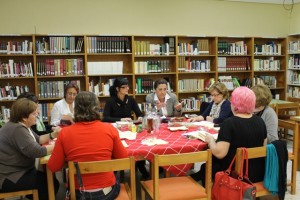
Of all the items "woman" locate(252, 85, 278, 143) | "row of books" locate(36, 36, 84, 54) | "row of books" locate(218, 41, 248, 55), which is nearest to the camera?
"woman" locate(252, 85, 278, 143)

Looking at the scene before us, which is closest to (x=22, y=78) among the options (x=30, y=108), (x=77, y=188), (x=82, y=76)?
(x=82, y=76)

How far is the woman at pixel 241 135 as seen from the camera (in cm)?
234

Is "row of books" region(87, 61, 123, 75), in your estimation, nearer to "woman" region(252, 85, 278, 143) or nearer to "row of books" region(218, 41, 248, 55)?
"row of books" region(218, 41, 248, 55)

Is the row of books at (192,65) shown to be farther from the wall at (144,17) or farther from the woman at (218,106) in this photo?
the woman at (218,106)

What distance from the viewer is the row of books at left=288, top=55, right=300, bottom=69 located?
250 inches

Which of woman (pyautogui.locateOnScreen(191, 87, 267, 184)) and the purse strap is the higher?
woman (pyautogui.locateOnScreen(191, 87, 267, 184))

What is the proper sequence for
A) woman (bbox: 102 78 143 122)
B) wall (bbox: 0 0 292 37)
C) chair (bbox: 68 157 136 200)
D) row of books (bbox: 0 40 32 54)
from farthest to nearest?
wall (bbox: 0 0 292 37), row of books (bbox: 0 40 32 54), woman (bbox: 102 78 143 122), chair (bbox: 68 157 136 200)

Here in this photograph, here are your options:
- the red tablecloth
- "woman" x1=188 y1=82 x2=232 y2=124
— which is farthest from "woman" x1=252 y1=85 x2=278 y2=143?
the red tablecloth

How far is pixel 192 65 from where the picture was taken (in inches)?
232

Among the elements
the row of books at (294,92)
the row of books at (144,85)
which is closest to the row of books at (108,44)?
the row of books at (144,85)

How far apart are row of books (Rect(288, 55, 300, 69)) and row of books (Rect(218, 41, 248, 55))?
3.52ft

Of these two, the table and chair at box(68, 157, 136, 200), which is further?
the table

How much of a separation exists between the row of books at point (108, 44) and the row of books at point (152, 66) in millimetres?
332

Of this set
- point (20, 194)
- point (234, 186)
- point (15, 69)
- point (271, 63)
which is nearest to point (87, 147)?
point (20, 194)
